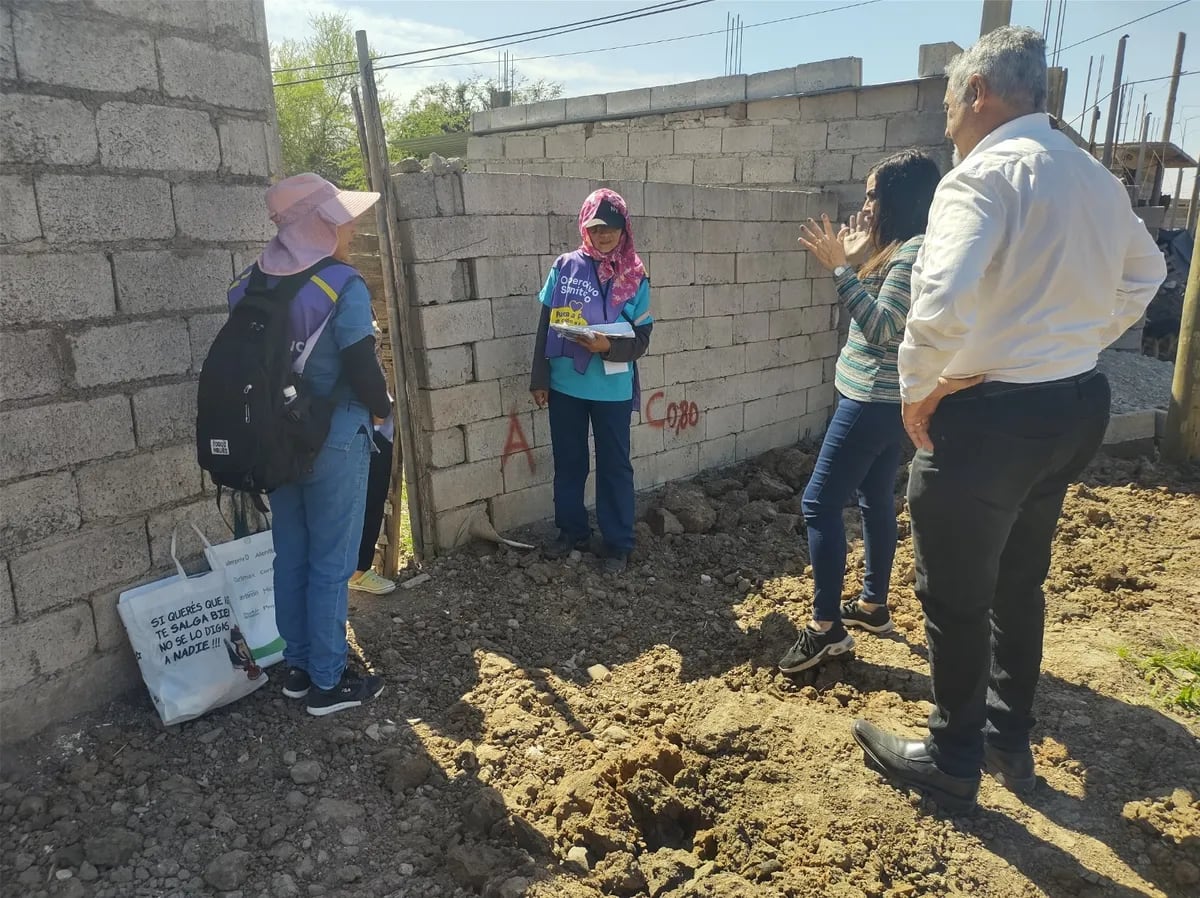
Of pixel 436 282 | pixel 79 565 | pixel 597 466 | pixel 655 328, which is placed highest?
pixel 436 282

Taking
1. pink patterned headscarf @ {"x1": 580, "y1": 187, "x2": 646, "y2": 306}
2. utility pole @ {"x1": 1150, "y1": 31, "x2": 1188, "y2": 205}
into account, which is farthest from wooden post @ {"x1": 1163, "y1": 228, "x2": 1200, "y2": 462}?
utility pole @ {"x1": 1150, "y1": 31, "x2": 1188, "y2": 205}

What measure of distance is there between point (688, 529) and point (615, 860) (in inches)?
108

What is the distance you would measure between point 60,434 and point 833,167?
6.07 m

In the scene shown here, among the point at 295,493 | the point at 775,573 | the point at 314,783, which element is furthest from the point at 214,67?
the point at 775,573

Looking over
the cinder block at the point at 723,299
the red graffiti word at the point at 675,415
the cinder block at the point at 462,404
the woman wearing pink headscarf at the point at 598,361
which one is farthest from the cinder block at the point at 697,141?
the cinder block at the point at 462,404

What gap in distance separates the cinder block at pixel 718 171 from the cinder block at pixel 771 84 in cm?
56

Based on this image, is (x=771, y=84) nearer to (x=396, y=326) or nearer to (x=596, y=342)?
(x=596, y=342)

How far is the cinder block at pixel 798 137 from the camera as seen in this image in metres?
6.97

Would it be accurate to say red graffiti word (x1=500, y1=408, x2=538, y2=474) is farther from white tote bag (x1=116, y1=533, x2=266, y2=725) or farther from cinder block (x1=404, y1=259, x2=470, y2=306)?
white tote bag (x1=116, y1=533, x2=266, y2=725)

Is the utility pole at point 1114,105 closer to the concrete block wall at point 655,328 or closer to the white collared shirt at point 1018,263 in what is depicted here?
the concrete block wall at point 655,328

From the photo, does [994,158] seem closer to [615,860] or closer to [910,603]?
[615,860]

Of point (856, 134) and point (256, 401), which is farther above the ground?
point (856, 134)

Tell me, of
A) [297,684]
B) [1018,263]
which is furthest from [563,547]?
[1018,263]

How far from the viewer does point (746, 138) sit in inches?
290
